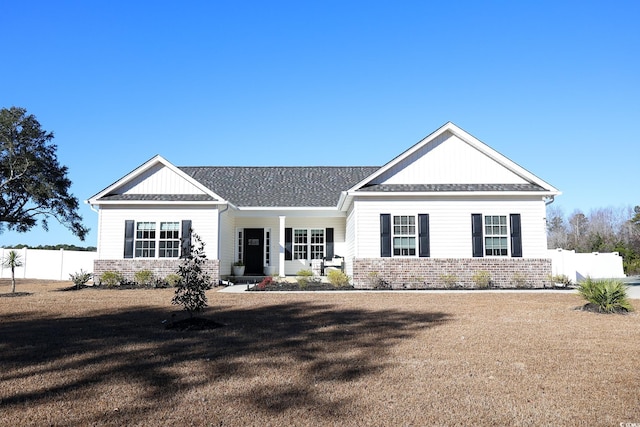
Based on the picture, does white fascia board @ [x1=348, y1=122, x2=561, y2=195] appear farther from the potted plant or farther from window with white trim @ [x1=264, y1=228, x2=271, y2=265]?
the potted plant

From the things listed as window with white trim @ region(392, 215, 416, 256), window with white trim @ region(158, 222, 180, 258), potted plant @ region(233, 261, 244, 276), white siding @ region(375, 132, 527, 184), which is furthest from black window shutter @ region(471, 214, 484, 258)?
window with white trim @ region(158, 222, 180, 258)

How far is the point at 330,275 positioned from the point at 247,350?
10197 mm

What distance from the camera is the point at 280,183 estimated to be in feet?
80.3

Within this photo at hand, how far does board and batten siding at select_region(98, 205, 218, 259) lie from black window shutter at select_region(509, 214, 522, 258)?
11215mm

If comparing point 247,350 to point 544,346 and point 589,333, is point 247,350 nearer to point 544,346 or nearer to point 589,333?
point 544,346

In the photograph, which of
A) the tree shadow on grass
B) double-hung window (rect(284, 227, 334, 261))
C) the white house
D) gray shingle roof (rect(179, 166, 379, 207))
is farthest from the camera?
double-hung window (rect(284, 227, 334, 261))

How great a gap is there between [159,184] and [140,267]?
134 inches

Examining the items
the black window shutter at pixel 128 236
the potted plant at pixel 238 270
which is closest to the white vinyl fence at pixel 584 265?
the potted plant at pixel 238 270

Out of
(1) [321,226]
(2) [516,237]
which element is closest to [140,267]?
(1) [321,226]

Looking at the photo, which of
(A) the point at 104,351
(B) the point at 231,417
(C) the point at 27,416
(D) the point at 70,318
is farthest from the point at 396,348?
(D) the point at 70,318

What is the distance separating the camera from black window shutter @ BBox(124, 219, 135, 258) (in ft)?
60.6

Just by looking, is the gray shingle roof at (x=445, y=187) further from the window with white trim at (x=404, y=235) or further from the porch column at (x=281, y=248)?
the porch column at (x=281, y=248)

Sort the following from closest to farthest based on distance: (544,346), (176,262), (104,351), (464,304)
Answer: (104,351) < (544,346) < (464,304) < (176,262)

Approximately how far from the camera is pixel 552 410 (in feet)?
14.8
